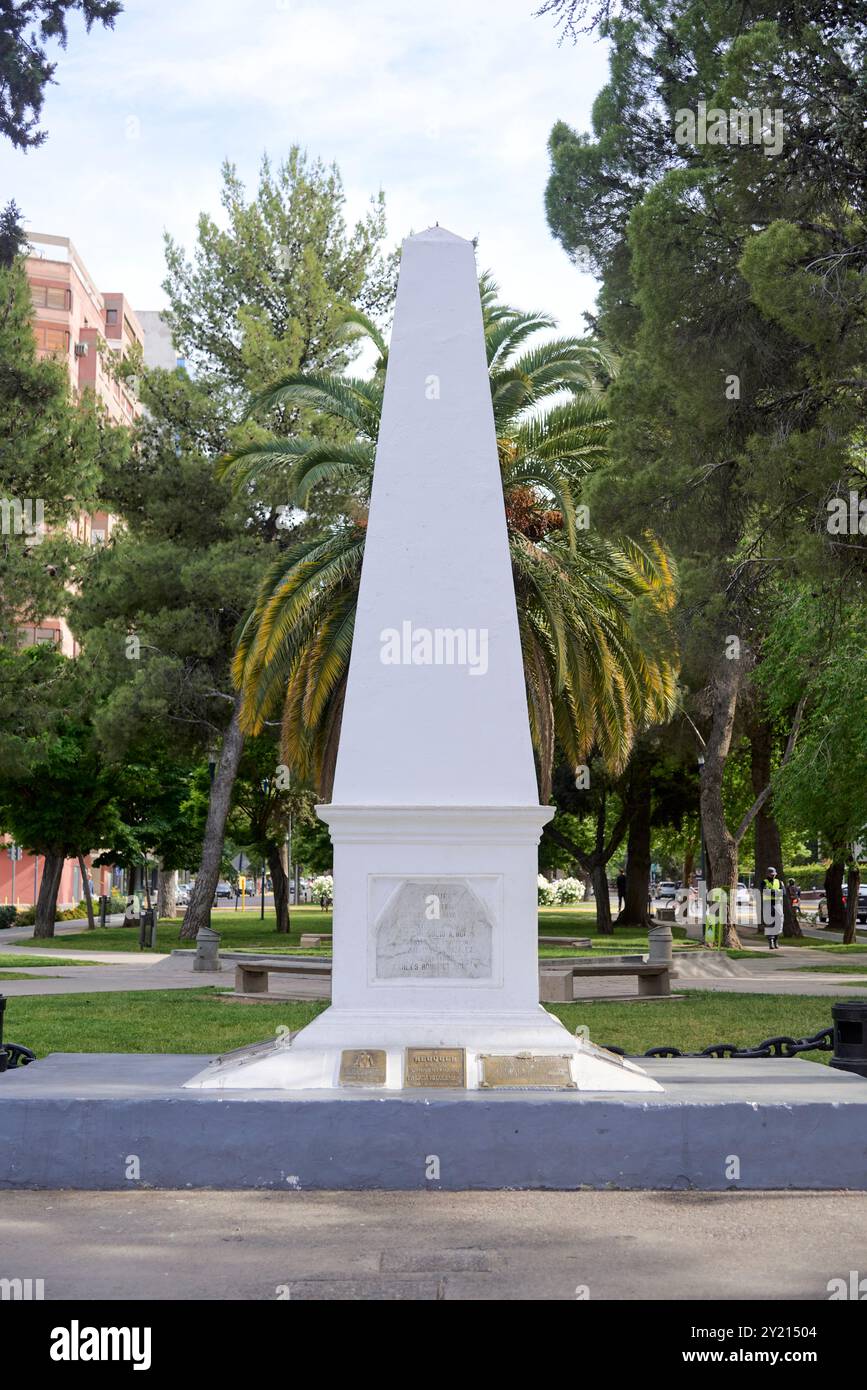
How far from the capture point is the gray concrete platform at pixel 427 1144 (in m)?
7.25

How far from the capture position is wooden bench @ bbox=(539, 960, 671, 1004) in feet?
62.0

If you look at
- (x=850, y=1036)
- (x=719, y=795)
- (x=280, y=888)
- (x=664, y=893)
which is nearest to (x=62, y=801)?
(x=280, y=888)

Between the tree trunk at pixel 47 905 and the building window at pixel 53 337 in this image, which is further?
the building window at pixel 53 337

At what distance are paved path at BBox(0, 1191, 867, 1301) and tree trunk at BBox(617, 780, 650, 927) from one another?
1702 inches

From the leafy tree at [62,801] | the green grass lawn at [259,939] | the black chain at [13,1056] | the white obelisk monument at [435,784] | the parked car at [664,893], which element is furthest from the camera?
the parked car at [664,893]

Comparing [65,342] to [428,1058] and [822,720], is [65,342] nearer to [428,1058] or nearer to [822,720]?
[822,720]

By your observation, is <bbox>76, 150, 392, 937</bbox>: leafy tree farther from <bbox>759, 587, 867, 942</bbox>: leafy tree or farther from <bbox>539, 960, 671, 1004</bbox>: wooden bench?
<bbox>539, 960, 671, 1004</bbox>: wooden bench

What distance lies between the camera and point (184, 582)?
3366cm

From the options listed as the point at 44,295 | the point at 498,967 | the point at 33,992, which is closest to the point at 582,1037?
the point at 498,967

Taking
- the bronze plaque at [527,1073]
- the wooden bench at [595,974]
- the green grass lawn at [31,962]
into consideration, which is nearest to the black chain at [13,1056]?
the bronze plaque at [527,1073]

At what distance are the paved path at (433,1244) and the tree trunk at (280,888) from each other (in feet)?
121

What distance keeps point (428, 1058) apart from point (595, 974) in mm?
11958

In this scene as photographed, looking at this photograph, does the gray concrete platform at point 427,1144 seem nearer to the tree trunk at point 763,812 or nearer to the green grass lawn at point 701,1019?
the green grass lawn at point 701,1019

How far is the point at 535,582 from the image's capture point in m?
20.1
